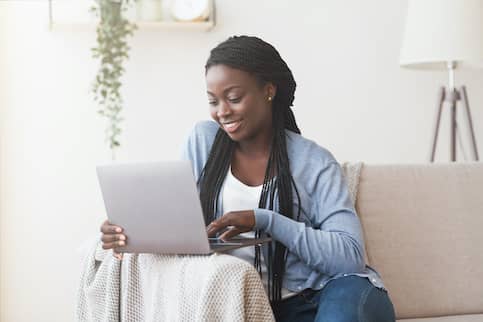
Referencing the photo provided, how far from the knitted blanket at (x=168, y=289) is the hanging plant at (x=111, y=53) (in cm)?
127

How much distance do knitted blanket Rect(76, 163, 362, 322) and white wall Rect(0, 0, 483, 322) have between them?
52.5 inches

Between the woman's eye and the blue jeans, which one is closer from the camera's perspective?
the blue jeans

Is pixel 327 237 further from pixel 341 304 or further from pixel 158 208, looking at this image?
pixel 158 208

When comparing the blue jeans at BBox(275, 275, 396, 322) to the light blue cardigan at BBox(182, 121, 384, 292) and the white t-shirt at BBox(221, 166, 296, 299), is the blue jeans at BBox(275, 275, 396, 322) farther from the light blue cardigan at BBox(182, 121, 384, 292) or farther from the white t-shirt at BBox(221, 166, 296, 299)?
the white t-shirt at BBox(221, 166, 296, 299)

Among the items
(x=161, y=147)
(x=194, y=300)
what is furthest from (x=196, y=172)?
(x=161, y=147)

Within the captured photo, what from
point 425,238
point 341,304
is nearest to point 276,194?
point 341,304

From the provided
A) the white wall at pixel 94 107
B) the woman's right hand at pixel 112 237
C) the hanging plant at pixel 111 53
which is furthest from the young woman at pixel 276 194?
the white wall at pixel 94 107

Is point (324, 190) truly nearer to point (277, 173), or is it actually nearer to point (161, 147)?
point (277, 173)

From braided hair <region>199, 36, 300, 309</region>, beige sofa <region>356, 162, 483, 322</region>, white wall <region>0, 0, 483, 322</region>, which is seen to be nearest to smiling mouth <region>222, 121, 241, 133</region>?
braided hair <region>199, 36, 300, 309</region>

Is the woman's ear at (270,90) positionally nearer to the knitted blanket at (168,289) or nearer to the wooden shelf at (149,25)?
the knitted blanket at (168,289)

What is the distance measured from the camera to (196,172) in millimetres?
2217

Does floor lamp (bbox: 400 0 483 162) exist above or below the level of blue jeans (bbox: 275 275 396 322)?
above

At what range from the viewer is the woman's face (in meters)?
2.06

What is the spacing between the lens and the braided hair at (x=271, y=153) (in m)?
2.04
